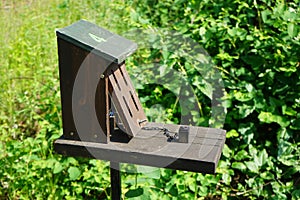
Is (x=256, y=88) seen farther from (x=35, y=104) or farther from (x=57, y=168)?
(x=35, y=104)

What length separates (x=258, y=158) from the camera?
3.00 m

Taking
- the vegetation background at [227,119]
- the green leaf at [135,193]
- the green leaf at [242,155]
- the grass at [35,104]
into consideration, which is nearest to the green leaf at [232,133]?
the vegetation background at [227,119]

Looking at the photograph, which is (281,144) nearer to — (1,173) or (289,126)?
(289,126)

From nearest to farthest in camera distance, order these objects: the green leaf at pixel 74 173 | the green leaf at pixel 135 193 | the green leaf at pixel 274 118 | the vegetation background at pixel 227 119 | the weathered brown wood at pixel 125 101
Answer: the weathered brown wood at pixel 125 101
the green leaf at pixel 135 193
the green leaf at pixel 74 173
the vegetation background at pixel 227 119
the green leaf at pixel 274 118

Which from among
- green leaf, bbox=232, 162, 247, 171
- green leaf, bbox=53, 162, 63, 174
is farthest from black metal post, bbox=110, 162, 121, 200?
green leaf, bbox=232, 162, 247, 171

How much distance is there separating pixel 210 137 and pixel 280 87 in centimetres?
140

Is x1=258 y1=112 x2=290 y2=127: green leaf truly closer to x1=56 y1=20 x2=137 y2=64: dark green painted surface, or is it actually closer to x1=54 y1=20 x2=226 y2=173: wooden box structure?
x1=54 y1=20 x2=226 y2=173: wooden box structure

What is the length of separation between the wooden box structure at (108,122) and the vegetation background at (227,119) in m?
0.65

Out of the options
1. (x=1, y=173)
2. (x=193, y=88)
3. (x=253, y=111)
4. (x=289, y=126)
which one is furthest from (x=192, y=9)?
(x=1, y=173)

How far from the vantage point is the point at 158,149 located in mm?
1792

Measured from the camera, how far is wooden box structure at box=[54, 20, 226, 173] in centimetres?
177

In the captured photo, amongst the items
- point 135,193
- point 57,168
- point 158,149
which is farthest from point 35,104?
point 158,149

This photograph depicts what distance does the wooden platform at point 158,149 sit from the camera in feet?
5.69

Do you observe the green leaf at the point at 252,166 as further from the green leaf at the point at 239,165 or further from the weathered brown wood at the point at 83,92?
the weathered brown wood at the point at 83,92
